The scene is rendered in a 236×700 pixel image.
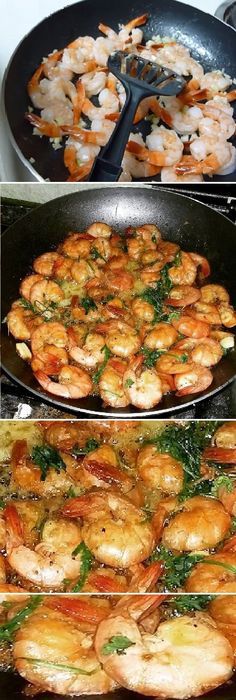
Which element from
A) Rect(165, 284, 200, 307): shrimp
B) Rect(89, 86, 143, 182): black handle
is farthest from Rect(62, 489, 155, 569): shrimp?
Rect(89, 86, 143, 182): black handle

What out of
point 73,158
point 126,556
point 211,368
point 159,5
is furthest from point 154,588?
point 159,5

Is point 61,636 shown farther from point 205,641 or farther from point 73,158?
point 73,158

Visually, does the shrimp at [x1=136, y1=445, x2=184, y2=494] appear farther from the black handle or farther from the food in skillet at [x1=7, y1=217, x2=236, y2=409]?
the black handle

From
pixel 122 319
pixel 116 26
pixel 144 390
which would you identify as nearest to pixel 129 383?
pixel 144 390

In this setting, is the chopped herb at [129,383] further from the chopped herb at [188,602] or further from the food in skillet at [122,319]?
the chopped herb at [188,602]

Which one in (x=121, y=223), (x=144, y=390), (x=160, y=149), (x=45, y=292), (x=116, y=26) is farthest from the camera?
(x=116, y=26)

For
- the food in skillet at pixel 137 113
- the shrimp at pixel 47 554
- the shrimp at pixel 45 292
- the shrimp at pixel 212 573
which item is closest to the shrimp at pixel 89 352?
the shrimp at pixel 45 292

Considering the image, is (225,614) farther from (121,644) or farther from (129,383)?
(129,383)
